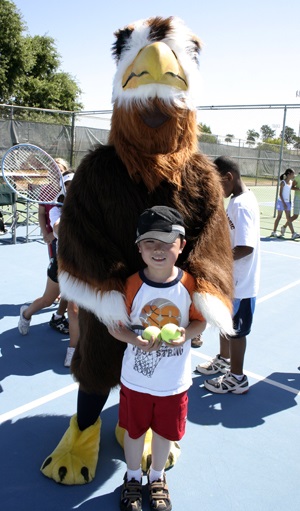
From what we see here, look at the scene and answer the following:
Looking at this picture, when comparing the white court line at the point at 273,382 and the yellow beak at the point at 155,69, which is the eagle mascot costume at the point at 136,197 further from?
the white court line at the point at 273,382

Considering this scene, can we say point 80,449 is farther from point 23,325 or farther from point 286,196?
point 286,196

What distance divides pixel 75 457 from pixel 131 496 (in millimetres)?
390

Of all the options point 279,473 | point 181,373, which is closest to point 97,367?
point 181,373

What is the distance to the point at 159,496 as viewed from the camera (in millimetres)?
1970

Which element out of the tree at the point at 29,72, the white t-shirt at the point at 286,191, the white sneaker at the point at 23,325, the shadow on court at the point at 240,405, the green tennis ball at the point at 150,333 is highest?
the tree at the point at 29,72

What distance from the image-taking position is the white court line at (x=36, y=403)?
2627 mm

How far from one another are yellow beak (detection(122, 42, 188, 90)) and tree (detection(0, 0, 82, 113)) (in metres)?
19.6

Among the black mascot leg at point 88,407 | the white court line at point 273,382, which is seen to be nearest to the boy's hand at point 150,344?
the black mascot leg at point 88,407

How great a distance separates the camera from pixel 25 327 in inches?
149

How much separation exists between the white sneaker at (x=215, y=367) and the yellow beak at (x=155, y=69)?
221cm

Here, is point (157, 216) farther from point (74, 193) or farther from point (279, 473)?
point (279, 473)

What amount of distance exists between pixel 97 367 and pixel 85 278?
1.64 ft

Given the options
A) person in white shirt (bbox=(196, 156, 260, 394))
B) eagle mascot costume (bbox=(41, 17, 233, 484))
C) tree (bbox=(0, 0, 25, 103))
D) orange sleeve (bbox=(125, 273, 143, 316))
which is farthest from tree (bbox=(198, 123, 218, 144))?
tree (bbox=(0, 0, 25, 103))

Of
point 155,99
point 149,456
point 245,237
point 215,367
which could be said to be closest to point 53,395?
point 149,456
